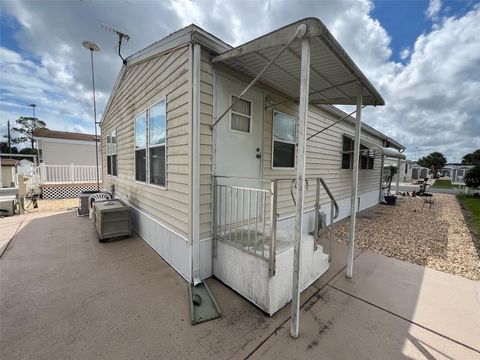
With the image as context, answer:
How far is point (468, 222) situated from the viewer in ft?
21.9

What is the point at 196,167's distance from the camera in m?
2.71

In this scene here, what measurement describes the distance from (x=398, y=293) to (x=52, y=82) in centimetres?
2245

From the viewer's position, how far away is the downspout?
2615 millimetres

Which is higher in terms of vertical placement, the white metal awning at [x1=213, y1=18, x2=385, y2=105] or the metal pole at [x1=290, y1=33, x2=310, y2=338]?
the white metal awning at [x1=213, y1=18, x2=385, y2=105]

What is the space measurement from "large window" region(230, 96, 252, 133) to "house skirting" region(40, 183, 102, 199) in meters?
10.4

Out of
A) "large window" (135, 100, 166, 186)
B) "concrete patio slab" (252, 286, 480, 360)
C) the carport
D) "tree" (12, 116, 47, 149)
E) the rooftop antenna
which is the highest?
"tree" (12, 116, 47, 149)

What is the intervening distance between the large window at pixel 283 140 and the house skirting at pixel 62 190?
10491 millimetres

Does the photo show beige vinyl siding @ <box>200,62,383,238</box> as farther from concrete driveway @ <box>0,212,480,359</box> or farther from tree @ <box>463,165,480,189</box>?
tree @ <box>463,165,480,189</box>

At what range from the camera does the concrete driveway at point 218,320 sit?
181cm

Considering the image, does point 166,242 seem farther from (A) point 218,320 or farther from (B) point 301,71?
(B) point 301,71

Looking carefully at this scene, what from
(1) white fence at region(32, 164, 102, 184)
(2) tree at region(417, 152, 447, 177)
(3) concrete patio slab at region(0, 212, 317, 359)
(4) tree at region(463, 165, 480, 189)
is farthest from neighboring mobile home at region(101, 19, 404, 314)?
(2) tree at region(417, 152, 447, 177)

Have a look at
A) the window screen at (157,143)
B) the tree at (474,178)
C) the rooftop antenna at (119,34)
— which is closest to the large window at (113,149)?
the rooftop antenna at (119,34)

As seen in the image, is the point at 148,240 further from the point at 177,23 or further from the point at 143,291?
the point at 177,23

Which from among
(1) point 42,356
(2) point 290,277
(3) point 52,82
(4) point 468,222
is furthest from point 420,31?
(3) point 52,82
